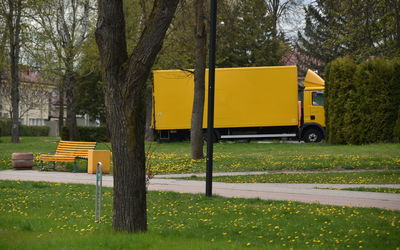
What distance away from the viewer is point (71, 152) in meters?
22.9

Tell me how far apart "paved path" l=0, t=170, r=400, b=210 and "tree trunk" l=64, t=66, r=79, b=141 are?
2047 cm

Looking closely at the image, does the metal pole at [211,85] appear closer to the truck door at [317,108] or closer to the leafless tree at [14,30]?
the truck door at [317,108]

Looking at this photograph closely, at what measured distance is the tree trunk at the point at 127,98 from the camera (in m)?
9.23

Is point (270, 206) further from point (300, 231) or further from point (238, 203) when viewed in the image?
point (300, 231)

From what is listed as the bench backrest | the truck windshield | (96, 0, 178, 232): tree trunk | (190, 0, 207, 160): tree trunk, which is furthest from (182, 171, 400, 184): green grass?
the truck windshield

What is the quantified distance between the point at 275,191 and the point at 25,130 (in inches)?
2517

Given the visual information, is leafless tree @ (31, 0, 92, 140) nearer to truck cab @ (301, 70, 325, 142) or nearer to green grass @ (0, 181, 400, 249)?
Answer: truck cab @ (301, 70, 325, 142)

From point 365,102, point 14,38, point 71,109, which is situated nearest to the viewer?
point 365,102

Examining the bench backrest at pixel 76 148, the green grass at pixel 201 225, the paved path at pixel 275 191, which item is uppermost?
the bench backrest at pixel 76 148

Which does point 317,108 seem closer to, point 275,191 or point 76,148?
point 76,148

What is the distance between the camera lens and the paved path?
12.9 meters

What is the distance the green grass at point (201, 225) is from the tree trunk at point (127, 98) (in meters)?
0.45

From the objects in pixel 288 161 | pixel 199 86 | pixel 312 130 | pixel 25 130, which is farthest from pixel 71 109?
pixel 25 130

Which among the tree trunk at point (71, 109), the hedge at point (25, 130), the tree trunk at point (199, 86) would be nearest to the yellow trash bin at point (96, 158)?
the tree trunk at point (199, 86)
